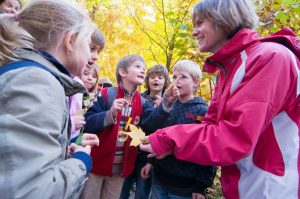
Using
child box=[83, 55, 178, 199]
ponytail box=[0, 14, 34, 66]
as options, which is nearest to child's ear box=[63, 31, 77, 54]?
ponytail box=[0, 14, 34, 66]

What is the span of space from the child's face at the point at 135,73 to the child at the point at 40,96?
77.9 inches

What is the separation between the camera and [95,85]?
3.82m

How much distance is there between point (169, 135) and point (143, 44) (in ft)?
22.9

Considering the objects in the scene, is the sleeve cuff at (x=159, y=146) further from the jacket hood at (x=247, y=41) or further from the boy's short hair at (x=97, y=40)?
the boy's short hair at (x=97, y=40)

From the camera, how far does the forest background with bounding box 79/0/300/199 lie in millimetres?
4597

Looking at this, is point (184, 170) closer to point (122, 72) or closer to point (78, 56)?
point (122, 72)

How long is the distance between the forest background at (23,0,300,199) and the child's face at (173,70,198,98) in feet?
2.75

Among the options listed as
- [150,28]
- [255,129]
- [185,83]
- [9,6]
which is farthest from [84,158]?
[150,28]

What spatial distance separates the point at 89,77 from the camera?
3.68 m

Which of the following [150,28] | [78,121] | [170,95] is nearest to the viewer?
[78,121]

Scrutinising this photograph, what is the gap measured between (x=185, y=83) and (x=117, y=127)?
92cm

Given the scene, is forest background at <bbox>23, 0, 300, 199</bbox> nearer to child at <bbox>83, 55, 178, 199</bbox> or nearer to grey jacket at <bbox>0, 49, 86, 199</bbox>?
child at <bbox>83, 55, 178, 199</bbox>

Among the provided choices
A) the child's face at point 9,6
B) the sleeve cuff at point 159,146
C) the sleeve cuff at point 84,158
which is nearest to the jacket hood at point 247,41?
the sleeve cuff at point 159,146

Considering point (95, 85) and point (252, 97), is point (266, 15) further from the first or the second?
point (252, 97)
